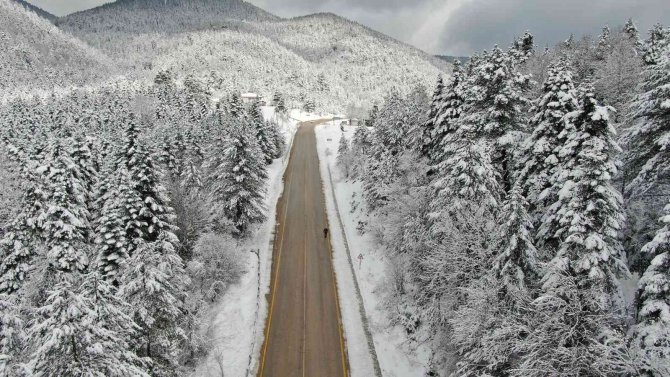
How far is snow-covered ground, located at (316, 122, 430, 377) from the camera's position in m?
27.8

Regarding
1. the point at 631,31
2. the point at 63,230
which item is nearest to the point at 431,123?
the point at 63,230

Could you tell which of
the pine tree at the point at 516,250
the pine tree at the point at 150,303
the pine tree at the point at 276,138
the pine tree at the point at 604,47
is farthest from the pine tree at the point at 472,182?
the pine tree at the point at 604,47

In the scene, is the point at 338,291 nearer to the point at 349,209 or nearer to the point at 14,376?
the point at 349,209

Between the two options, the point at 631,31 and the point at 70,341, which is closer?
the point at 70,341

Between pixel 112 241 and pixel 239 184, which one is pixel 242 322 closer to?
pixel 112 241

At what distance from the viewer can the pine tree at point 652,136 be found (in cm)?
2161

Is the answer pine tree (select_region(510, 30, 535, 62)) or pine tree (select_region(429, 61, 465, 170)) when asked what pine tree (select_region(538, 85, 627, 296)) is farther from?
pine tree (select_region(510, 30, 535, 62))

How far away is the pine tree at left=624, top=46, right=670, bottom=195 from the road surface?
69.8 feet

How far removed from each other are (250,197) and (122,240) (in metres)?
16.3

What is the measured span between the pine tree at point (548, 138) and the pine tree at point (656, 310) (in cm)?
791

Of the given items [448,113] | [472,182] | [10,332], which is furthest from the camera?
[448,113]

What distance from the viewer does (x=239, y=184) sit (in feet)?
151

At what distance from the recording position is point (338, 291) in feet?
123

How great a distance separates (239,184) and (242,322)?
17376 mm
